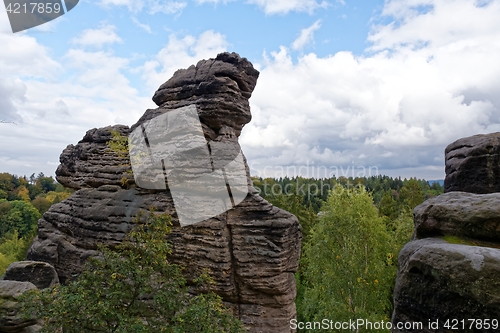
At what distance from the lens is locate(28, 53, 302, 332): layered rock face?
1178cm

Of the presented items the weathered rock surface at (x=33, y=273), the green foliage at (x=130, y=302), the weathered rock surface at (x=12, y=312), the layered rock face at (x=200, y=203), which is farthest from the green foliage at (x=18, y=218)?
the green foliage at (x=130, y=302)

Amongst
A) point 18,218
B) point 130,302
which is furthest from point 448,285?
point 18,218

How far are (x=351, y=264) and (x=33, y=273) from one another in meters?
15.3

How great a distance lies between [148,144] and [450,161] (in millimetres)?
10751

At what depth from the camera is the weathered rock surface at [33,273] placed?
1262 cm

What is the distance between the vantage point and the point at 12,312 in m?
10.1

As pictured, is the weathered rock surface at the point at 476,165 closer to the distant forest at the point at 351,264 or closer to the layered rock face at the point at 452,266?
the layered rock face at the point at 452,266

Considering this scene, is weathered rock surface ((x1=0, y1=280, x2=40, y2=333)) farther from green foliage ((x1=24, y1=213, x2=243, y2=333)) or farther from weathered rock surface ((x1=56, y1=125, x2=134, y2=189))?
weathered rock surface ((x1=56, y1=125, x2=134, y2=189))

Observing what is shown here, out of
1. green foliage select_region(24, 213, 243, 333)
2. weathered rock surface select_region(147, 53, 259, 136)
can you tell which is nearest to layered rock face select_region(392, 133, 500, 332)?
green foliage select_region(24, 213, 243, 333)

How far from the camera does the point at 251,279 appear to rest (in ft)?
38.5

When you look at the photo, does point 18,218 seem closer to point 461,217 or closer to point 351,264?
point 351,264

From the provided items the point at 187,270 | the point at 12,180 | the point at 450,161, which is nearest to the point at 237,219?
the point at 187,270

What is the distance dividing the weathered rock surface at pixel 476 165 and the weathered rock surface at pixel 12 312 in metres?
13.0

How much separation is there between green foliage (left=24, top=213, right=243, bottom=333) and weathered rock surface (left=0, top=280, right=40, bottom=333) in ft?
10.0
